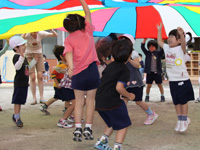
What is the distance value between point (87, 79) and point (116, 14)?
76.1 inches

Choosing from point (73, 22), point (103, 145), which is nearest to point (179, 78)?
point (103, 145)

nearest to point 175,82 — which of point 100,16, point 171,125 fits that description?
point 171,125

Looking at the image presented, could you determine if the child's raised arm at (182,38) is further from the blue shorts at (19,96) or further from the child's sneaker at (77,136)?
the blue shorts at (19,96)

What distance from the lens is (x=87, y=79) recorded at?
3.33 meters

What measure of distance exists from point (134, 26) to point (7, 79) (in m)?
11.2

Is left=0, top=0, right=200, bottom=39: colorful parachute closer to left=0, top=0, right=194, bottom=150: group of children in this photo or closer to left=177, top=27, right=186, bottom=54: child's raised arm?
left=0, top=0, right=194, bottom=150: group of children

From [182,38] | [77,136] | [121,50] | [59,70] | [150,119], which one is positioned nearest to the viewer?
[121,50]

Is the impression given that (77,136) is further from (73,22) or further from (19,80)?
(19,80)

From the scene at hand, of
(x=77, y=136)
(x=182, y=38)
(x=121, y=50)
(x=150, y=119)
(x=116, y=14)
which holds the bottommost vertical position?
(x=150, y=119)

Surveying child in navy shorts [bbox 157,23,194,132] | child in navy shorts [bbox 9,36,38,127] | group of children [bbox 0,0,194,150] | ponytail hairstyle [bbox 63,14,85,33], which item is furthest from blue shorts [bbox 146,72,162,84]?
ponytail hairstyle [bbox 63,14,85,33]

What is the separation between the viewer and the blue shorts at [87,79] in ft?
10.9

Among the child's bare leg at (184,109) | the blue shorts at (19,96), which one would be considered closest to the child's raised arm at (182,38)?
the child's bare leg at (184,109)

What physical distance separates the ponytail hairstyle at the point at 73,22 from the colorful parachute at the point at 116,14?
1102 millimetres

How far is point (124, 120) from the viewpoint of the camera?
120 inches
